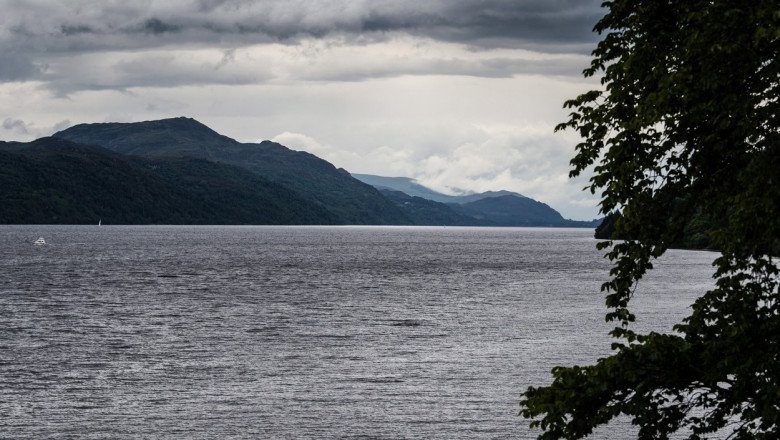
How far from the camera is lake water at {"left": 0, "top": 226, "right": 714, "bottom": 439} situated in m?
42.0

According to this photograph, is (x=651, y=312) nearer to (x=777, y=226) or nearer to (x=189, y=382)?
(x=189, y=382)

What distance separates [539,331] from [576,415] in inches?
2335

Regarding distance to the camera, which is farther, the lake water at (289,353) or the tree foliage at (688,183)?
the lake water at (289,353)

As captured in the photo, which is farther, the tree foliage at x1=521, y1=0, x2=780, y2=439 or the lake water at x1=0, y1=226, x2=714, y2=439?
the lake water at x1=0, y1=226, x2=714, y2=439

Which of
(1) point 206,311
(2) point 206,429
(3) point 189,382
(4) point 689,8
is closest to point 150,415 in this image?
(2) point 206,429

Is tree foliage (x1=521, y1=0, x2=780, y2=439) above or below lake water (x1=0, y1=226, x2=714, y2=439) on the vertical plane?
above

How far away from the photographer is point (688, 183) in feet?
69.7

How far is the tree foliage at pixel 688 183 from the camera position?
1805cm

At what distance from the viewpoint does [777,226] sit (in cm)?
1833

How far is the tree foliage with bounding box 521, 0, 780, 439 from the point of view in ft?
59.2

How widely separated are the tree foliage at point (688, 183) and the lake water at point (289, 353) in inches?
803

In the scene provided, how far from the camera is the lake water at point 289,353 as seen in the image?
4203 centimetres

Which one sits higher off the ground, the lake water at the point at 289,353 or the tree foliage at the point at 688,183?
the tree foliage at the point at 688,183

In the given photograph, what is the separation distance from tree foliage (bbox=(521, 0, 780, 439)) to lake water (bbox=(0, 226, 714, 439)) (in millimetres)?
20405
